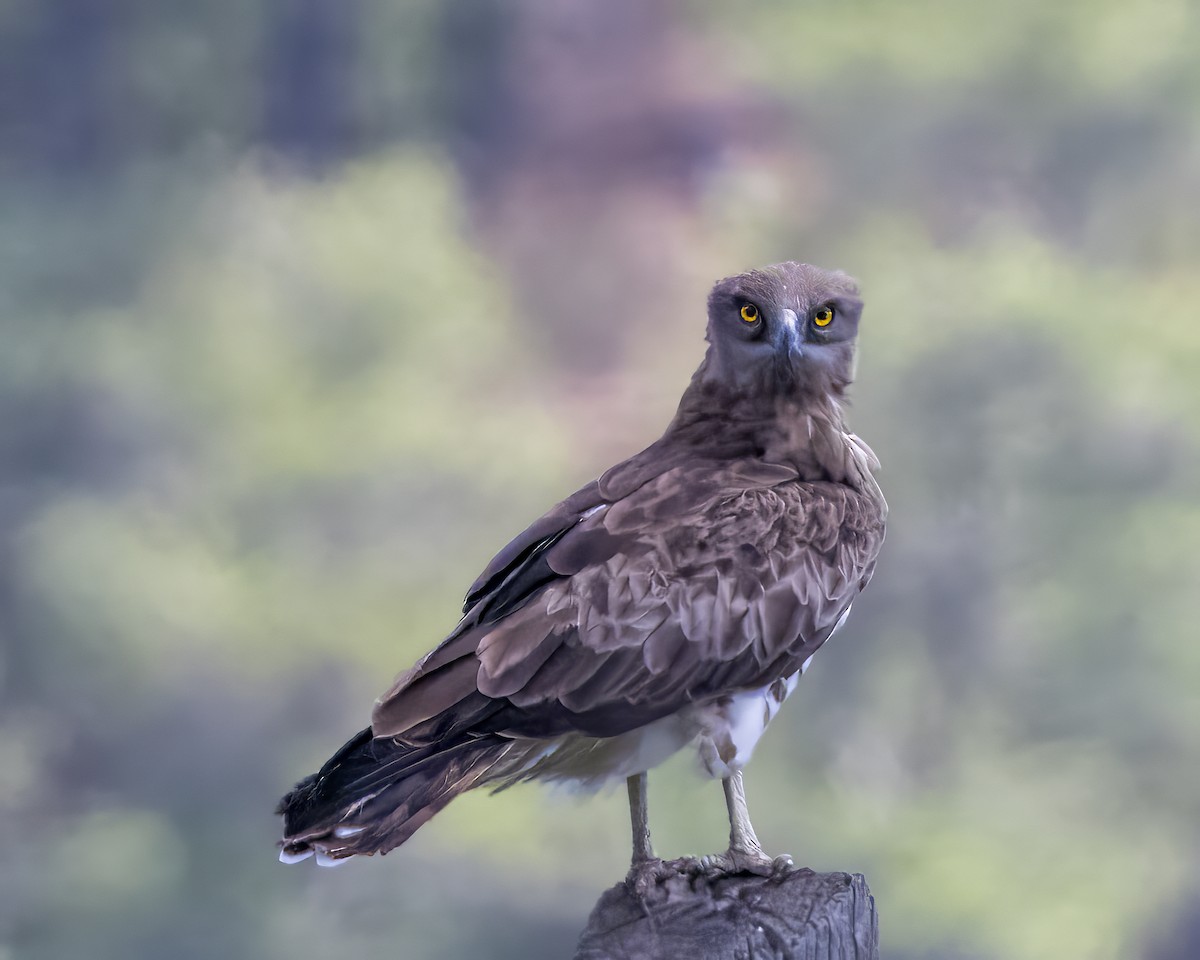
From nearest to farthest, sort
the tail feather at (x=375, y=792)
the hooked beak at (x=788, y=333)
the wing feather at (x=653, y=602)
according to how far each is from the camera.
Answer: the tail feather at (x=375, y=792) → the wing feather at (x=653, y=602) → the hooked beak at (x=788, y=333)

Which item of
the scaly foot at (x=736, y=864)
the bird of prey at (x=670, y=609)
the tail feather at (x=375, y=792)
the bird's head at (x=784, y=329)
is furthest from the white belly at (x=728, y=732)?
the bird's head at (x=784, y=329)

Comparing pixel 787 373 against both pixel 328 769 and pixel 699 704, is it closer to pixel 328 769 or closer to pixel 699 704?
pixel 699 704

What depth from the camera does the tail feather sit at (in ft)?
12.4

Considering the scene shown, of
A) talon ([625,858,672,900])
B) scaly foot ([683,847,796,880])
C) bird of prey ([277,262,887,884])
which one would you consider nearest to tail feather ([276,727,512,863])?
bird of prey ([277,262,887,884])

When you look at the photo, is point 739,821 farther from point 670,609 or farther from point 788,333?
point 788,333

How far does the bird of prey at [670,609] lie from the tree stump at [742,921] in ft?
0.45

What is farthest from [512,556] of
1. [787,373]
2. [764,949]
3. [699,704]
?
[764,949]

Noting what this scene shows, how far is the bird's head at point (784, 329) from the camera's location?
4.55 meters

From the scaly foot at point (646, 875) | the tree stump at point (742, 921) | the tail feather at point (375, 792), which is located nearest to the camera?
the tail feather at point (375, 792)

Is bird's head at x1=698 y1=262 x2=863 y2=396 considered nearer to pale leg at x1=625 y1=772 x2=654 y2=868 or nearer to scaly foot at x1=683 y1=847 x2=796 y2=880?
pale leg at x1=625 y1=772 x2=654 y2=868

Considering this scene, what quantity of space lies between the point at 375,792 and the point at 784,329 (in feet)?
6.72

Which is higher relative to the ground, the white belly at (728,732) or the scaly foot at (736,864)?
the white belly at (728,732)

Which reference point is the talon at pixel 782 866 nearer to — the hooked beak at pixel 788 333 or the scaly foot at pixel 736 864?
the scaly foot at pixel 736 864

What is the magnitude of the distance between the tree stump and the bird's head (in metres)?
1.70
